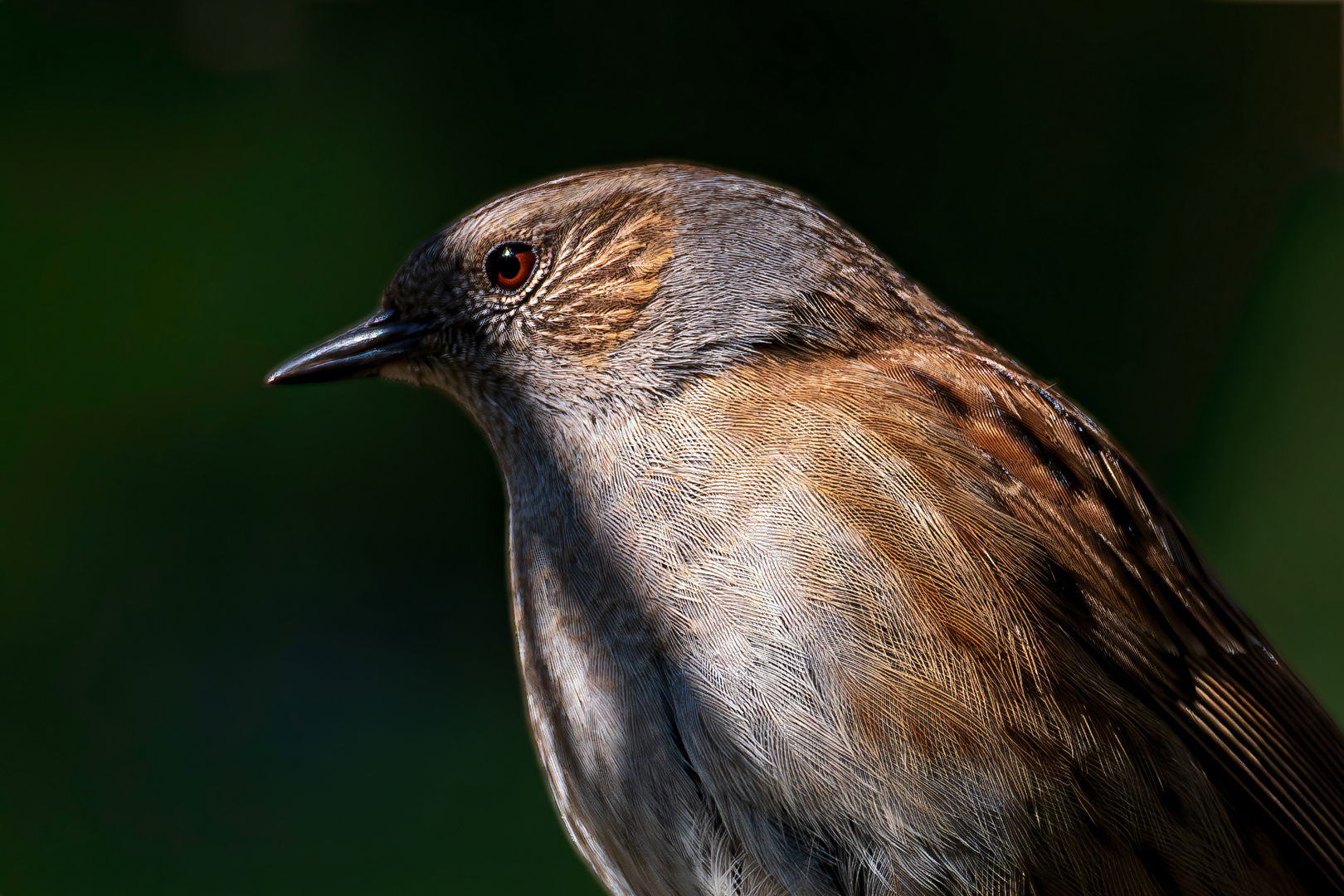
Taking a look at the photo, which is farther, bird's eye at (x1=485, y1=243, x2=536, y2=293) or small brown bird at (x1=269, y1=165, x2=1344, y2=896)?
bird's eye at (x1=485, y1=243, x2=536, y2=293)

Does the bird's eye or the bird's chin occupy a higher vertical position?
the bird's eye

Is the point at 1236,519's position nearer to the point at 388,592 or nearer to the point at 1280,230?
the point at 1280,230

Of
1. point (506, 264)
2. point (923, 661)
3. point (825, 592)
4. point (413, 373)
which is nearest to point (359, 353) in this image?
point (413, 373)

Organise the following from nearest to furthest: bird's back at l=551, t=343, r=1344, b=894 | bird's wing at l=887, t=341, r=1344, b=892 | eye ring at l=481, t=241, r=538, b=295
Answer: bird's back at l=551, t=343, r=1344, b=894
bird's wing at l=887, t=341, r=1344, b=892
eye ring at l=481, t=241, r=538, b=295

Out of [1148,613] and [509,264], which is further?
[509,264]

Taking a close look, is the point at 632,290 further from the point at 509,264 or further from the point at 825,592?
the point at 825,592

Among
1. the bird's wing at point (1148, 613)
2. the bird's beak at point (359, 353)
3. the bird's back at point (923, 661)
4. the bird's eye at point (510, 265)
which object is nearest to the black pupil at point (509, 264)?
the bird's eye at point (510, 265)

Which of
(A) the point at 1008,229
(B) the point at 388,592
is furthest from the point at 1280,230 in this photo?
(B) the point at 388,592

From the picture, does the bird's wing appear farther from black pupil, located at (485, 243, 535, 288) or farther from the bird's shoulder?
black pupil, located at (485, 243, 535, 288)

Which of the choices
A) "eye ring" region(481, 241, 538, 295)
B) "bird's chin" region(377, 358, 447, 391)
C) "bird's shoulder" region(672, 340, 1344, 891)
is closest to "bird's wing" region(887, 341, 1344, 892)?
"bird's shoulder" region(672, 340, 1344, 891)
